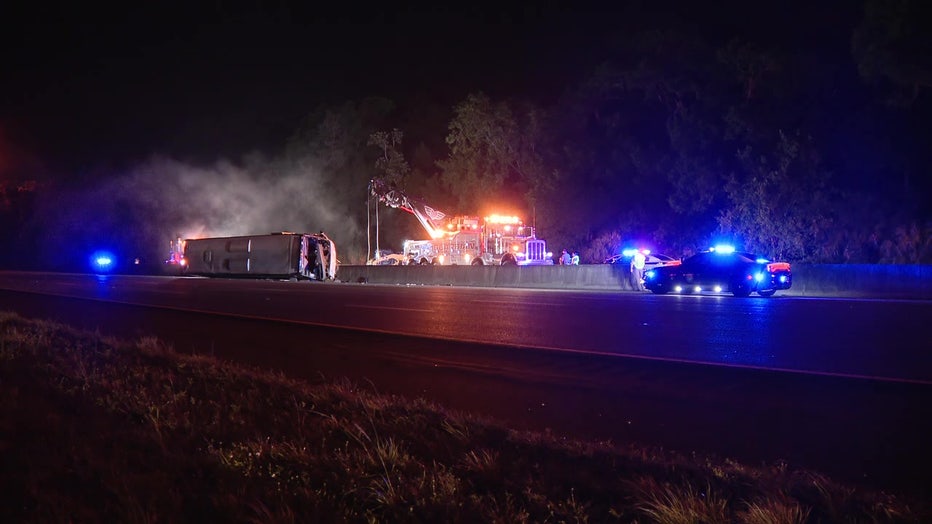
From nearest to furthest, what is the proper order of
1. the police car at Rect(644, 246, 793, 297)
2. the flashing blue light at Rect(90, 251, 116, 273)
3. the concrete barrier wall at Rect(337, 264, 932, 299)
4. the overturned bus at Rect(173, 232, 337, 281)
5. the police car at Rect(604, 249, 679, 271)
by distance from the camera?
1. the police car at Rect(644, 246, 793, 297)
2. the concrete barrier wall at Rect(337, 264, 932, 299)
3. the police car at Rect(604, 249, 679, 271)
4. the overturned bus at Rect(173, 232, 337, 281)
5. the flashing blue light at Rect(90, 251, 116, 273)

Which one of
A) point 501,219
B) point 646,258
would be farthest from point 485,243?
Answer: point 646,258

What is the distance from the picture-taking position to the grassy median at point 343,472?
13.4 feet

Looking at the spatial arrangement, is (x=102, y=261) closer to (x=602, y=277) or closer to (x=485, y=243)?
(x=485, y=243)

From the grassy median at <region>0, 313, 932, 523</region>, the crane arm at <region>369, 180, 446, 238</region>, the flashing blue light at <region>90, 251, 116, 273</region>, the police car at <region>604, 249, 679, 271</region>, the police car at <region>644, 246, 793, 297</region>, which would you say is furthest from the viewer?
the flashing blue light at <region>90, 251, 116, 273</region>

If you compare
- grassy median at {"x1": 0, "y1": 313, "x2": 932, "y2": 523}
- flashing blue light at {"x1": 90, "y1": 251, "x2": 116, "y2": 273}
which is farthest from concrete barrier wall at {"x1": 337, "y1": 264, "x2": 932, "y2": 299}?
flashing blue light at {"x1": 90, "y1": 251, "x2": 116, "y2": 273}

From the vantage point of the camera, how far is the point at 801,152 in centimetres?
3222

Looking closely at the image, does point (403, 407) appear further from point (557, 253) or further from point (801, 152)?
point (557, 253)

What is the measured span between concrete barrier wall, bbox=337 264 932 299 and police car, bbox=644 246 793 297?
1.30 meters

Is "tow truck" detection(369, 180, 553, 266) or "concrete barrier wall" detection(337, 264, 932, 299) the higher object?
"tow truck" detection(369, 180, 553, 266)

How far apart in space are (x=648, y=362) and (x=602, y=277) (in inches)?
817

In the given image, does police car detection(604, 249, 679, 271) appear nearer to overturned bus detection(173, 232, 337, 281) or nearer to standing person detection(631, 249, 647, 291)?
standing person detection(631, 249, 647, 291)

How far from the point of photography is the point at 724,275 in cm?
2428

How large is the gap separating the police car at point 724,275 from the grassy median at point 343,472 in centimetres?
1930

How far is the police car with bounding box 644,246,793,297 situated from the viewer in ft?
77.4
